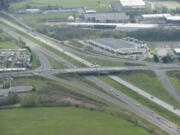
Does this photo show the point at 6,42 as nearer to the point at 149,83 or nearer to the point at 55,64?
the point at 55,64

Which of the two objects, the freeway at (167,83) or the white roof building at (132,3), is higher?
the white roof building at (132,3)

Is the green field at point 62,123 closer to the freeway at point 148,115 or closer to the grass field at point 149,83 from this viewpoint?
the freeway at point 148,115

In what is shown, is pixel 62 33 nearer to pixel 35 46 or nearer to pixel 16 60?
pixel 35 46

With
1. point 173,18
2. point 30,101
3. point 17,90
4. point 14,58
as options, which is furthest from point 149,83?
point 173,18

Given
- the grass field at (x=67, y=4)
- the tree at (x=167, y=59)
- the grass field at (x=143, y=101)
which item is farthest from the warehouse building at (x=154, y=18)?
the grass field at (x=143, y=101)

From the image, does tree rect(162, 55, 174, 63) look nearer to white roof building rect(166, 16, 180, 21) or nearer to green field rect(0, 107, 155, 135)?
green field rect(0, 107, 155, 135)
